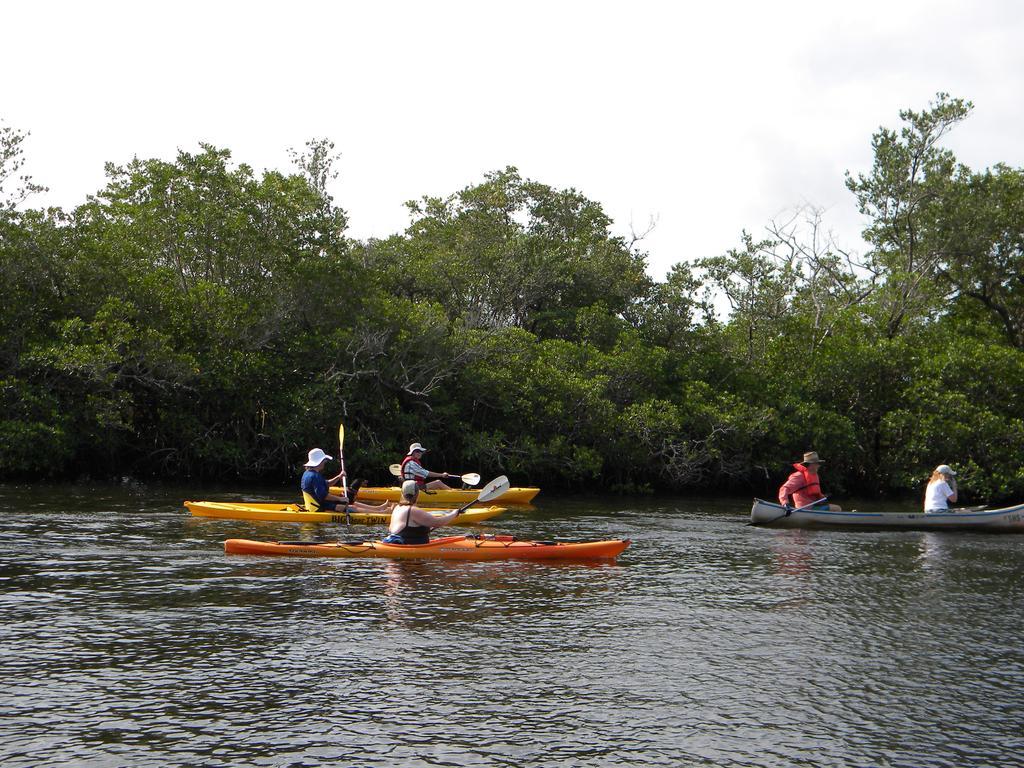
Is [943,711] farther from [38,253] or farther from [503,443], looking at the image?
[38,253]

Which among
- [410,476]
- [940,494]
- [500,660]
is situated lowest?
[500,660]

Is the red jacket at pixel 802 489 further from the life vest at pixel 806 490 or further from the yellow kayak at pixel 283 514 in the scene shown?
the yellow kayak at pixel 283 514

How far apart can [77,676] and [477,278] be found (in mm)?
29004

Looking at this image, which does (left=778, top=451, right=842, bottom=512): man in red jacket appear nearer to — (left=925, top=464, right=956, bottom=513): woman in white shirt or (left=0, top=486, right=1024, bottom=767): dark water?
(left=925, top=464, right=956, bottom=513): woman in white shirt

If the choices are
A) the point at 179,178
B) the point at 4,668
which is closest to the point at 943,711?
the point at 4,668

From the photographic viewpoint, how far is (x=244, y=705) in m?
7.52

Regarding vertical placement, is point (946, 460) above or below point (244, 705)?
above

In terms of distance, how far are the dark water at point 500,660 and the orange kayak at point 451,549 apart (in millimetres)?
221

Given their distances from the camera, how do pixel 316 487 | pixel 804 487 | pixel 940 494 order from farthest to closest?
pixel 804 487
pixel 940 494
pixel 316 487

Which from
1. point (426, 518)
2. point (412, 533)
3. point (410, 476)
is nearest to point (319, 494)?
point (410, 476)

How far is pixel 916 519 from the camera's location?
2023 centimetres

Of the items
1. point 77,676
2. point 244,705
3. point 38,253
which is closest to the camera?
point 244,705

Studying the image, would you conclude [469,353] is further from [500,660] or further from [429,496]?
[500,660]

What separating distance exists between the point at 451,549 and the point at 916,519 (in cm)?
1093
